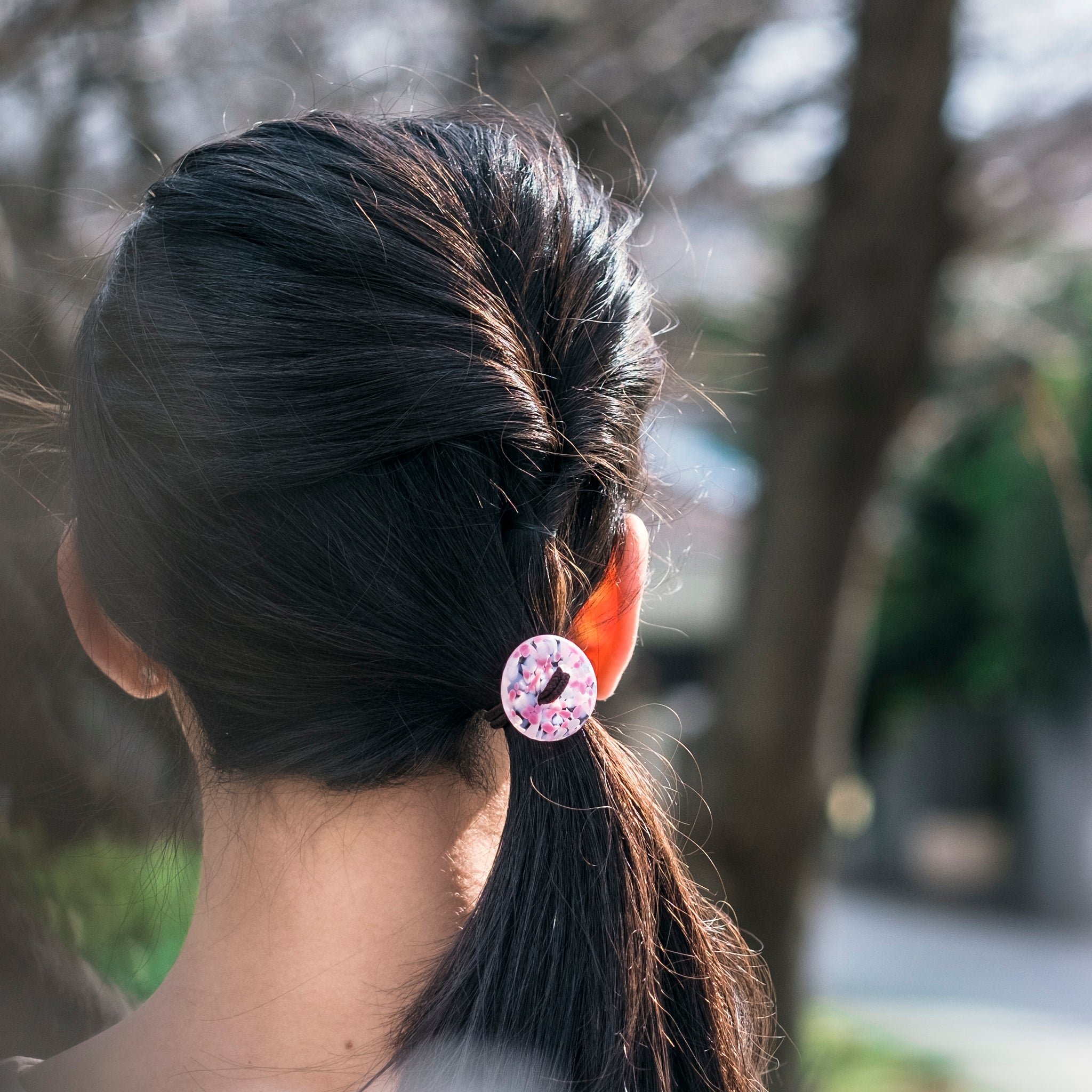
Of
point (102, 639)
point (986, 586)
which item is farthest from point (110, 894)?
point (986, 586)

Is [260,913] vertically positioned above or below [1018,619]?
below

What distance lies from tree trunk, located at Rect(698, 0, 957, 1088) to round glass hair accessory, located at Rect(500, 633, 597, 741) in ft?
6.51

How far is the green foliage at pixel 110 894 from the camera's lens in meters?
1.15

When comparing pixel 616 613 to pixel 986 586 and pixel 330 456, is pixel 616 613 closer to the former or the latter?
pixel 330 456

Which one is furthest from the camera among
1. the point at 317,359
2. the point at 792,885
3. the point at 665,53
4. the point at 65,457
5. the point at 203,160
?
the point at 665,53

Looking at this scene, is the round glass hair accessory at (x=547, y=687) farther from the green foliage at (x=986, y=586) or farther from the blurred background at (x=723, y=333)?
the green foliage at (x=986, y=586)

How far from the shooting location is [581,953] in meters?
0.85

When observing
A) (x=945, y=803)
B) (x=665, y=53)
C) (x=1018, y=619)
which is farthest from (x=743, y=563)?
(x=945, y=803)

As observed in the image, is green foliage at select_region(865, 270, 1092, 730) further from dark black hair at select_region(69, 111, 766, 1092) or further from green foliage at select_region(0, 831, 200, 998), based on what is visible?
dark black hair at select_region(69, 111, 766, 1092)

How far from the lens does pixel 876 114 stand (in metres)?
2.52

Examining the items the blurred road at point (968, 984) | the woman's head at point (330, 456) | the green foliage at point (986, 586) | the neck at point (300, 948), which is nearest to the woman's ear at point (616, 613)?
the woman's head at point (330, 456)

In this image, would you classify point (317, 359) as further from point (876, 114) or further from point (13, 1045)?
point (876, 114)

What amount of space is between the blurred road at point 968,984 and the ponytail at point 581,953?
2.16 m

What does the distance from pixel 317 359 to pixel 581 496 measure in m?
0.23
